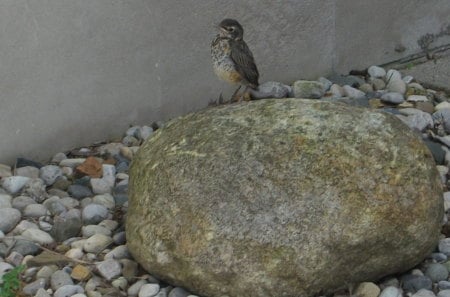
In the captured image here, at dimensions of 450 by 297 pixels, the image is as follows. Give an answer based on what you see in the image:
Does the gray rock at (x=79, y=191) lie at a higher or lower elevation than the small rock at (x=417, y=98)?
higher

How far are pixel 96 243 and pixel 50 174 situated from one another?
1.12 m

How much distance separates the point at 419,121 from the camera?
24.9 feet

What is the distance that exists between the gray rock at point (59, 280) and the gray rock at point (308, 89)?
11.0 ft

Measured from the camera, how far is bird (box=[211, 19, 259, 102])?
24.1 ft

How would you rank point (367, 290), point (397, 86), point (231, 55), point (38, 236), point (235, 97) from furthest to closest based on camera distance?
point (397, 86) < point (235, 97) < point (231, 55) < point (38, 236) < point (367, 290)

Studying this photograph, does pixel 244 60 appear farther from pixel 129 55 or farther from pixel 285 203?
pixel 285 203

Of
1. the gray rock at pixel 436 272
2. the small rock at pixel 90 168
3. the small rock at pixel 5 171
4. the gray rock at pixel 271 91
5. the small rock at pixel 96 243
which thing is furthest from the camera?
the gray rock at pixel 271 91

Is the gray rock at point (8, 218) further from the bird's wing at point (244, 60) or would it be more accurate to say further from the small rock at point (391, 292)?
the small rock at point (391, 292)

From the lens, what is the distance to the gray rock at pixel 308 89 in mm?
8297

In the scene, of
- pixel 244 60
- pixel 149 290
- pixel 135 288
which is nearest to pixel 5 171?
pixel 135 288

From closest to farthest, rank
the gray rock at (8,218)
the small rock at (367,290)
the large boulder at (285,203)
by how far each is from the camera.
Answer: the large boulder at (285,203), the small rock at (367,290), the gray rock at (8,218)

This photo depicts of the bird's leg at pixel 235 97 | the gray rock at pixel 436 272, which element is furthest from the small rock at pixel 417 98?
the gray rock at pixel 436 272

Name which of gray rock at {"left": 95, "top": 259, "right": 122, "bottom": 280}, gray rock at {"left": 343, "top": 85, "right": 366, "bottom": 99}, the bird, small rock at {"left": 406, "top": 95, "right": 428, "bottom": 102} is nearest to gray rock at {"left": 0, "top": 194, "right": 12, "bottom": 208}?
gray rock at {"left": 95, "top": 259, "right": 122, "bottom": 280}

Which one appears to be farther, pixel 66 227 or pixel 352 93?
pixel 352 93
